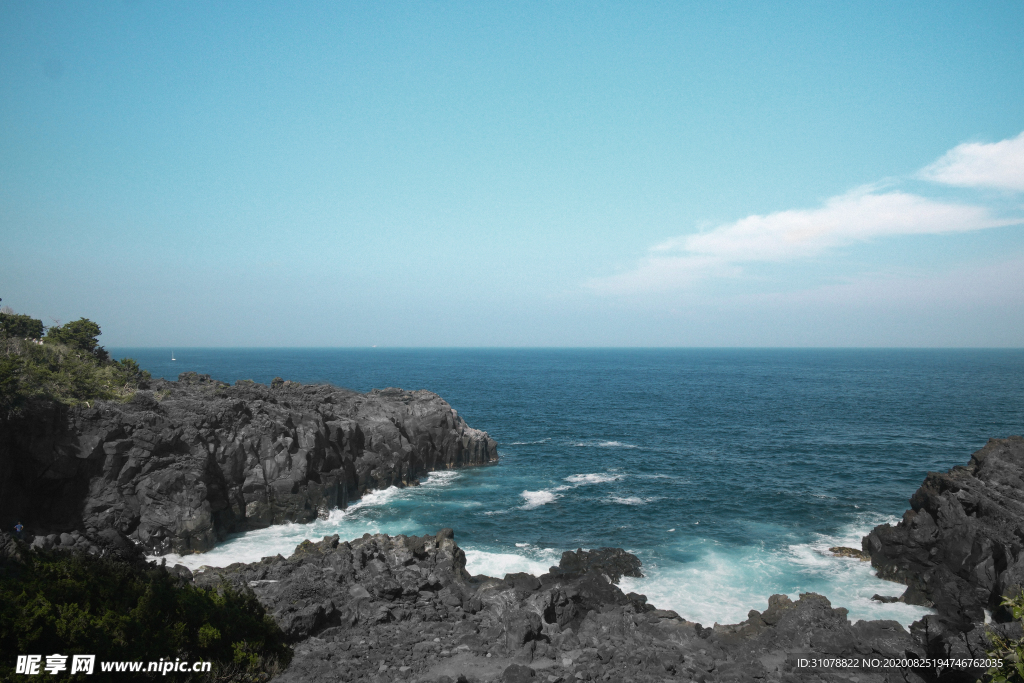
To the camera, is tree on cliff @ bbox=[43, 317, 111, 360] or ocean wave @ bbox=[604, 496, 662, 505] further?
tree on cliff @ bbox=[43, 317, 111, 360]

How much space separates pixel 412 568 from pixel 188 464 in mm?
22848

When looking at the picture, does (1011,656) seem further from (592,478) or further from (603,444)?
(603,444)

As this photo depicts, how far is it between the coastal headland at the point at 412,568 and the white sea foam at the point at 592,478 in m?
19.6

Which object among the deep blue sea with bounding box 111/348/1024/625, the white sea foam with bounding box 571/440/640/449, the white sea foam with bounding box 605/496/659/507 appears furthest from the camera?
the white sea foam with bounding box 571/440/640/449

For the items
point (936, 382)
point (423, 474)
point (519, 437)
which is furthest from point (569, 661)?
point (936, 382)

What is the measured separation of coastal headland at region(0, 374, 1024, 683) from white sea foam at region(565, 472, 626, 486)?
19551 millimetres

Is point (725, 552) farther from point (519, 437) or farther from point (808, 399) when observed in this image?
point (808, 399)

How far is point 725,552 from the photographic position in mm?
39719

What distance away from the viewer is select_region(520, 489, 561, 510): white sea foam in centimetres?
5088

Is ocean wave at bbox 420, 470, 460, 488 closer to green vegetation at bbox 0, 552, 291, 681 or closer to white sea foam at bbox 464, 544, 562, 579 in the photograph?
white sea foam at bbox 464, 544, 562, 579

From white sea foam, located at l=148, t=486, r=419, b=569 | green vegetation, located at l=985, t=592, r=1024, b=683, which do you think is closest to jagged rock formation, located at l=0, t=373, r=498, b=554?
white sea foam, located at l=148, t=486, r=419, b=569

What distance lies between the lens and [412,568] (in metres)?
31.2

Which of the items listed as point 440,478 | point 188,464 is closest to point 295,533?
point 188,464

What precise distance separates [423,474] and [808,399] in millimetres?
94479
